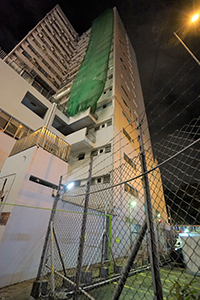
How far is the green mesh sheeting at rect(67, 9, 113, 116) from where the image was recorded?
1328 cm

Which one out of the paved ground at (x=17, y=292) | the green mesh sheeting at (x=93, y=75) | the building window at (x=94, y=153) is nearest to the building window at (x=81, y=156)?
the building window at (x=94, y=153)

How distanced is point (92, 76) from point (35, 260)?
15469mm

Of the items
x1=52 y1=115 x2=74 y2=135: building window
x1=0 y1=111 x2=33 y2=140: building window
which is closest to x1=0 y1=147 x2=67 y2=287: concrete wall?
x1=0 y1=111 x2=33 y2=140: building window

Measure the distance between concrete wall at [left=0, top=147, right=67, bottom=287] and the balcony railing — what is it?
479 mm

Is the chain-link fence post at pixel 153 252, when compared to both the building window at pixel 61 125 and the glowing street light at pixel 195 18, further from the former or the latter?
the building window at pixel 61 125

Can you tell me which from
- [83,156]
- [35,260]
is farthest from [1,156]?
[83,156]

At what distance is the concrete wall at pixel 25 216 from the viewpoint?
385 cm

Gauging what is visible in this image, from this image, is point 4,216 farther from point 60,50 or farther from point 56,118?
point 60,50

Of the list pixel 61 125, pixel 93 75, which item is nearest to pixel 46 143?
pixel 61 125

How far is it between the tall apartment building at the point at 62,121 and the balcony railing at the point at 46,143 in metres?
0.06

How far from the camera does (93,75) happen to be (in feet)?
48.1

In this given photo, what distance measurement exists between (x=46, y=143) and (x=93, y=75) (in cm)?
1153

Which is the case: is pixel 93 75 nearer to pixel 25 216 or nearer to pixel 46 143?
pixel 46 143

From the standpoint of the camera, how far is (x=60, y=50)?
2711 cm
